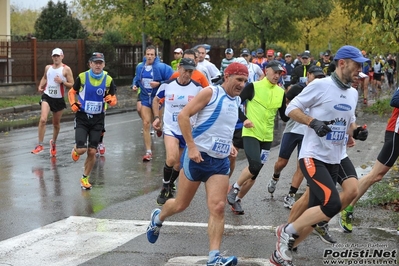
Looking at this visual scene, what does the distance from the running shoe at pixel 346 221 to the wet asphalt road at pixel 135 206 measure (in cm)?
9

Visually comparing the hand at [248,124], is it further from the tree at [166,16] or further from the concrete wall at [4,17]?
the concrete wall at [4,17]

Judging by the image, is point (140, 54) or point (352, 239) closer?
point (352, 239)

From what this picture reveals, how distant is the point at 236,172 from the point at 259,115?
10.1 feet

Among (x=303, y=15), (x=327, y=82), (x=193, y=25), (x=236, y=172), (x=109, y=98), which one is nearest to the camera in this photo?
(x=327, y=82)

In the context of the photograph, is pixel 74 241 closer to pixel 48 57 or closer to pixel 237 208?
pixel 237 208

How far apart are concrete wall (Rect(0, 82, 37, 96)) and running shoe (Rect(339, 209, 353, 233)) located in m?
20.1

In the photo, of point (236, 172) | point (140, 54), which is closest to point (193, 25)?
point (140, 54)

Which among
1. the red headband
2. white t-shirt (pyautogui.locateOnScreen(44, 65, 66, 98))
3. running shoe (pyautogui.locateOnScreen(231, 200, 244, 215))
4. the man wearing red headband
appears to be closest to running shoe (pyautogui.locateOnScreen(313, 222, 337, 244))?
the man wearing red headband

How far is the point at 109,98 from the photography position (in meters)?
11.7

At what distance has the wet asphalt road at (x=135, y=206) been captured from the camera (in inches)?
302

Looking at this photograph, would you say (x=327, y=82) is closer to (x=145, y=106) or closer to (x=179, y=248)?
(x=179, y=248)

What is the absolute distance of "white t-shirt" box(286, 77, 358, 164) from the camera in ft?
23.2

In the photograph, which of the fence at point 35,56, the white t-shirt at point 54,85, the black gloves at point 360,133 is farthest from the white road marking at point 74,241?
the fence at point 35,56

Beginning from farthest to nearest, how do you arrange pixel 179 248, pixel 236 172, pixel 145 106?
pixel 145 106 → pixel 236 172 → pixel 179 248
